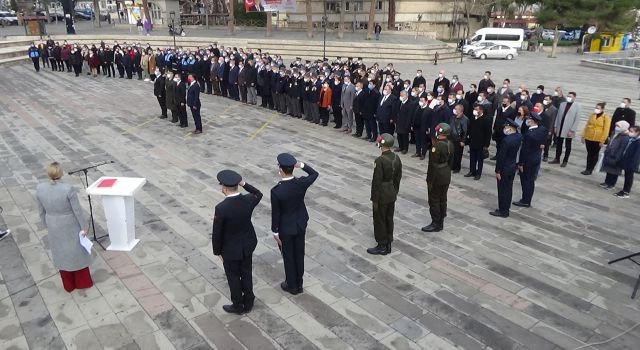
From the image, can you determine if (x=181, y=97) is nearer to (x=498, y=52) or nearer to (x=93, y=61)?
(x=93, y=61)

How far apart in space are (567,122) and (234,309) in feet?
30.4

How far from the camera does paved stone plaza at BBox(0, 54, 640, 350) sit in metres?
5.11

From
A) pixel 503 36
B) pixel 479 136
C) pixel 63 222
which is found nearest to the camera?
pixel 63 222

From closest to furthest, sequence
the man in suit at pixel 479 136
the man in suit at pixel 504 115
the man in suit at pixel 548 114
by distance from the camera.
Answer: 1. the man in suit at pixel 479 136
2. the man in suit at pixel 504 115
3. the man in suit at pixel 548 114

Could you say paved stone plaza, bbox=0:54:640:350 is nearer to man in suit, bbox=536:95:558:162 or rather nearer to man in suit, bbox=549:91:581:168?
man in suit, bbox=549:91:581:168

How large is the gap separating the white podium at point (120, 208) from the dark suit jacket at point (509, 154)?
5.84m

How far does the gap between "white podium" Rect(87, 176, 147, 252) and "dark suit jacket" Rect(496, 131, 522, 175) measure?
19.1ft

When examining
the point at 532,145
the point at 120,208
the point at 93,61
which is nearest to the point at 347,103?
the point at 532,145

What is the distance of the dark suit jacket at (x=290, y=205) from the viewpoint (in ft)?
17.1

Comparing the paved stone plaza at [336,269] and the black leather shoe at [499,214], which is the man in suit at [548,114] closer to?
the paved stone plaza at [336,269]

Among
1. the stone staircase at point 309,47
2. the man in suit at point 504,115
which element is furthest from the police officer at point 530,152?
the stone staircase at point 309,47

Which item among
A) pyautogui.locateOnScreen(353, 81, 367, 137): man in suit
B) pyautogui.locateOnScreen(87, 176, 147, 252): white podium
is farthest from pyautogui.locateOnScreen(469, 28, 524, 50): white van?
pyautogui.locateOnScreen(87, 176, 147, 252): white podium

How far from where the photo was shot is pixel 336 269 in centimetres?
644

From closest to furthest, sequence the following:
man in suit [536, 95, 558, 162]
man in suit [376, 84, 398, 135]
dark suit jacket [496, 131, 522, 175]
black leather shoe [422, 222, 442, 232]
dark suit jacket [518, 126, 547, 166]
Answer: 1. black leather shoe [422, 222, 442, 232]
2. dark suit jacket [496, 131, 522, 175]
3. dark suit jacket [518, 126, 547, 166]
4. man in suit [536, 95, 558, 162]
5. man in suit [376, 84, 398, 135]
